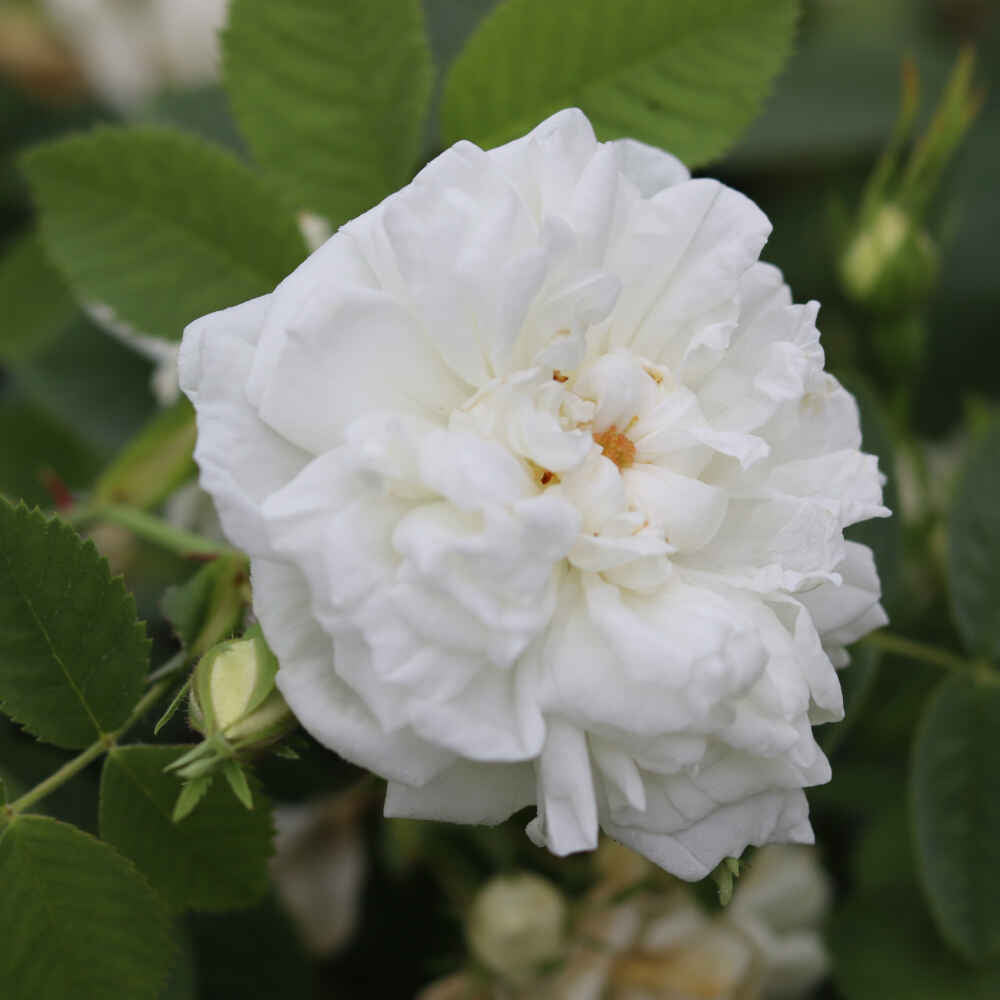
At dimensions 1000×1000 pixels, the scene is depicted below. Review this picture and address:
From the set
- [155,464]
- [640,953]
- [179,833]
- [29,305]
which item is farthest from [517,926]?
[29,305]

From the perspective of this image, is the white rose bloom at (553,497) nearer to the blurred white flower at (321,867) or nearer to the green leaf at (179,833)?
the green leaf at (179,833)

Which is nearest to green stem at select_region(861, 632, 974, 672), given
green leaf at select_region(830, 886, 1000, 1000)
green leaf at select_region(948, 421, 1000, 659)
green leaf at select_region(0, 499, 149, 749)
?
green leaf at select_region(948, 421, 1000, 659)

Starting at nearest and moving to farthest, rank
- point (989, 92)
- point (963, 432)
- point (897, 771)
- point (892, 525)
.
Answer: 1. point (892, 525)
2. point (897, 771)
3. point (963, 432)
4. point (989, 92)

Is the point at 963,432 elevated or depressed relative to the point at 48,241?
depressed

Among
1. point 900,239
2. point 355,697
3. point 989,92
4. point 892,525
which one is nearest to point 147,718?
point 355,697

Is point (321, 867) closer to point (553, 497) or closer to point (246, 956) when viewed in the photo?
point (246, 956)

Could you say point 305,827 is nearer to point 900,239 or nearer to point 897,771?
point 897,771
